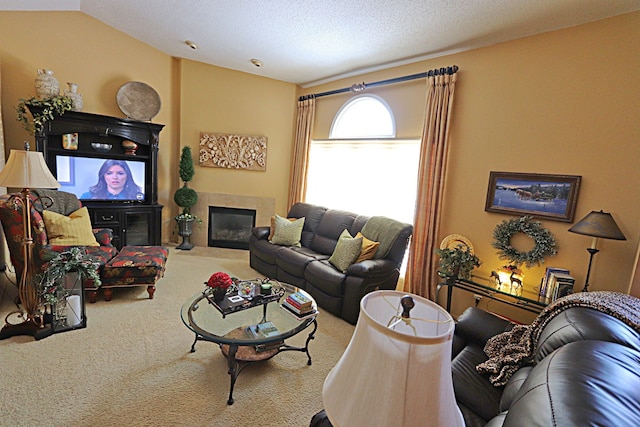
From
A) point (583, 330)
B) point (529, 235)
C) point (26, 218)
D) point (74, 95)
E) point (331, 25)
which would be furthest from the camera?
point (74, 95)

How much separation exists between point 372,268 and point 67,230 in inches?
130

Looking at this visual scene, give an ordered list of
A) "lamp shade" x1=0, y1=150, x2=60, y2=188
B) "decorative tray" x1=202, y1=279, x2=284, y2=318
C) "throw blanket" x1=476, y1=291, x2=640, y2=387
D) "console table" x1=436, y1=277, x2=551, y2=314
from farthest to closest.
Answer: "console table" x1=436, y1=277, x2=551, y2=314
"decorative tray" x1=202, y1=279, x2=284, y2=318
"lamp shade" x1=0, y1=150, x2=60, y2=188
"throw blanket" x1=476, y1=291, x2=640, y2=387

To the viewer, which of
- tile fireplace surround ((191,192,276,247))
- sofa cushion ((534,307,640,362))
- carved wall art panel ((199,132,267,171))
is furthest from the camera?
tile fireplace surround ((191,192,276,247))

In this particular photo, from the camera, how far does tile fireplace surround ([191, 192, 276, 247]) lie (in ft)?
17.7

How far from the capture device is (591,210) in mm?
2537

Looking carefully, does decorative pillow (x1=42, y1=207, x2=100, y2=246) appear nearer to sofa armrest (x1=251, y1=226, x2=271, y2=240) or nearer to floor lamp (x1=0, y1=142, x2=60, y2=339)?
floor lamp (x1=0, y1=142, x2=60, y2=339)

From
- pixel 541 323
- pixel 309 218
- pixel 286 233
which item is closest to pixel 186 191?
pixel 286 233

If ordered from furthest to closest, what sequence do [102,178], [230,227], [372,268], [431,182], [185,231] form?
[230,227], [185,231], [102,178], [431,182], [372,268]

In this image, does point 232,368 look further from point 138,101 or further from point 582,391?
point 138,101

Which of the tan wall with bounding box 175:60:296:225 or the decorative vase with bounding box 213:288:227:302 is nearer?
the decorative vase with bounding box 213:288:227:302

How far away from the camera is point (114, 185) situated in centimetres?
447

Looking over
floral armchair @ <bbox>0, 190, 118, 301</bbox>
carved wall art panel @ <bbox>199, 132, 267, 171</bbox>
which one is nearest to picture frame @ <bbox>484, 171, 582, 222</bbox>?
carved wall art panel @ <bbox>199, 132, 267, 171</bbox>

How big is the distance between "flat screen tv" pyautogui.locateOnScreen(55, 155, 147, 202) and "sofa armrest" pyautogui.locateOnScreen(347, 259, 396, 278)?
3.74 m

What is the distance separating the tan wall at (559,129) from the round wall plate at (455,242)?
0.32 ft
